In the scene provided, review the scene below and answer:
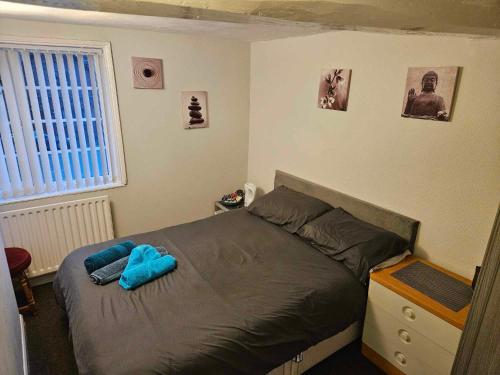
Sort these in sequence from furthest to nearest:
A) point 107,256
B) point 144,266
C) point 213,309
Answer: point 107,256 → point 144,266 → point 213,309

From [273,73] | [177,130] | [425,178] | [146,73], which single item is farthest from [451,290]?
[146,73]

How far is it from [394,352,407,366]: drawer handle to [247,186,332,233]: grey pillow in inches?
42.4

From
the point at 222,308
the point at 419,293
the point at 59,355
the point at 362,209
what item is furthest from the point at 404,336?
the point at 59,355

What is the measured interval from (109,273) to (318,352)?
1421 mm

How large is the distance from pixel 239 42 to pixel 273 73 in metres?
0.53

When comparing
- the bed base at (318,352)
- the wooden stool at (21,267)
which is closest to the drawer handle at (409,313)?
the bed base at (318,352)

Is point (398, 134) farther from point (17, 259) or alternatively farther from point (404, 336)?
point (17, 259)

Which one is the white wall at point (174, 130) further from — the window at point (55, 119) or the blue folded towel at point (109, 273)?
the blue folded towel at point (109, 273)

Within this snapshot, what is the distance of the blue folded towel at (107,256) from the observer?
2023 millimetres

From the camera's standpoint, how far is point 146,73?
2854 mm

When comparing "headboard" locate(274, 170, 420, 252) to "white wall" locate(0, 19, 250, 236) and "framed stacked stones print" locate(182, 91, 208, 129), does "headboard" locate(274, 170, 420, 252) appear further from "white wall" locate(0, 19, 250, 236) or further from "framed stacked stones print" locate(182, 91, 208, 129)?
"framed stacked stones print" locate(182, 91, 208, 129)

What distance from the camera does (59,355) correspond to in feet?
6.88

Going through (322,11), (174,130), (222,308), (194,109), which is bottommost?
(222,308)

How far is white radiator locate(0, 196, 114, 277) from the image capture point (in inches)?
100
